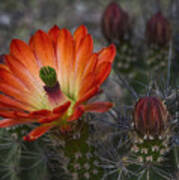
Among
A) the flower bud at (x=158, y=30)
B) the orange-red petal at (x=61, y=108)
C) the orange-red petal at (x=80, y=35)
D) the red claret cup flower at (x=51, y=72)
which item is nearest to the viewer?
the orange-red petal at (x=61, y=108)

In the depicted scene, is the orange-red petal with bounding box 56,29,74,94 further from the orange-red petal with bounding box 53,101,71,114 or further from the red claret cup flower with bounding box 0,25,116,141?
the orange-red petal with bounding box 53,101,71,114

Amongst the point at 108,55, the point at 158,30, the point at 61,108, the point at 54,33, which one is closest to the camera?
the point at 61,108

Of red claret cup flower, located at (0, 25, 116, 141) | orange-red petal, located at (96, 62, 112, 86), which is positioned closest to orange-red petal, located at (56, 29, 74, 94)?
red claret cup flower, located at (0, 25, 116, 141)

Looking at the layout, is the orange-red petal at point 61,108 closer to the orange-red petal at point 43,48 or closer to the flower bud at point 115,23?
the orange-red petal at point 43,48

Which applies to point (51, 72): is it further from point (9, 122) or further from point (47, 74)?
point (9, 122)

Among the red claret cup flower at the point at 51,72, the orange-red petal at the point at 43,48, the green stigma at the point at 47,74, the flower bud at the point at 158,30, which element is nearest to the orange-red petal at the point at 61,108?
the red claret cup flower at the point at 51,72

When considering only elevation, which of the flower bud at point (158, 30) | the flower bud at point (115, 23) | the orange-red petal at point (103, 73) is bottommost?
the orange-red petal at point (103, 73)

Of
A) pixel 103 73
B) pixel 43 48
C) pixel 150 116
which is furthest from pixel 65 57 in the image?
pixel 150 116
